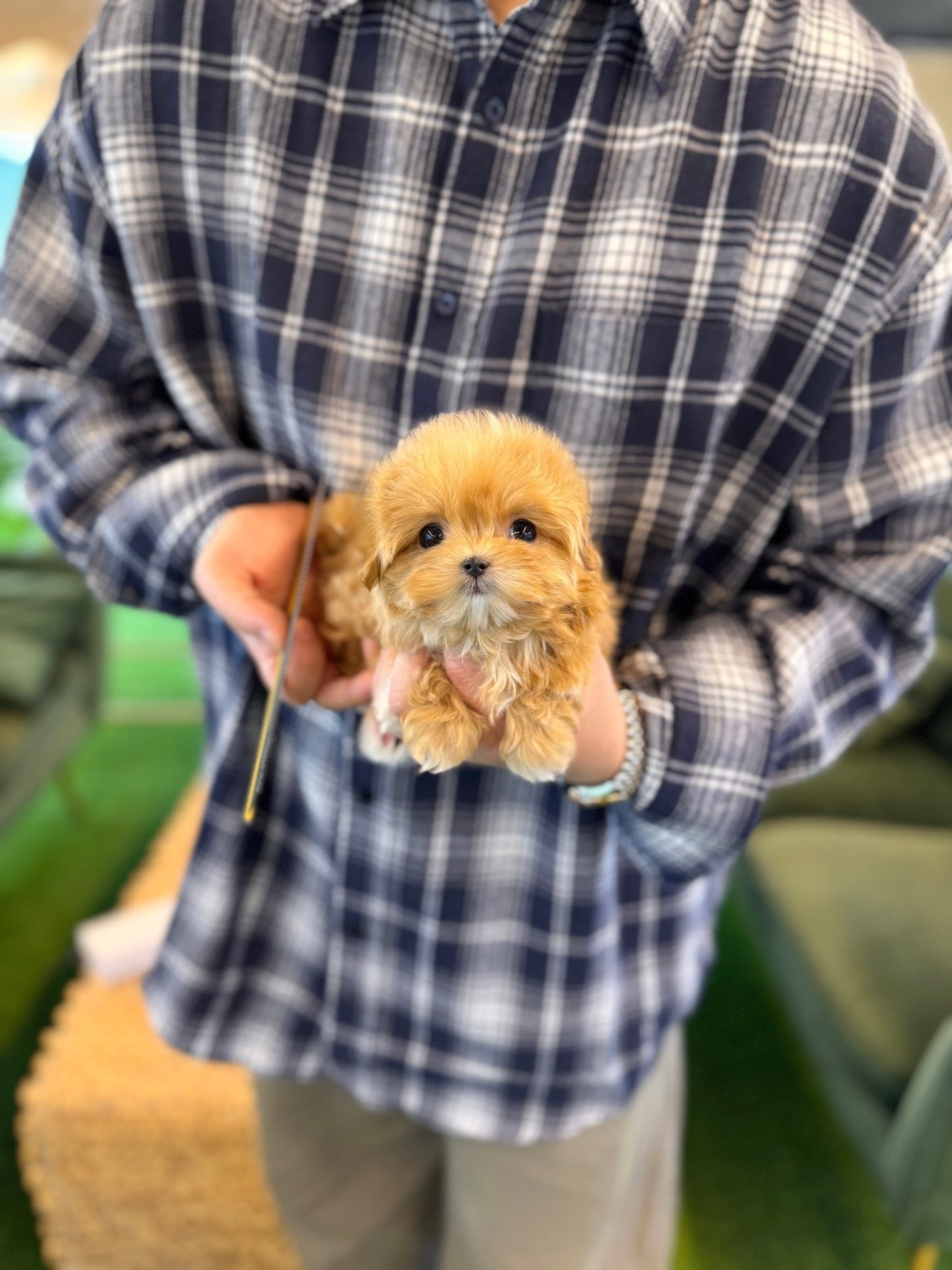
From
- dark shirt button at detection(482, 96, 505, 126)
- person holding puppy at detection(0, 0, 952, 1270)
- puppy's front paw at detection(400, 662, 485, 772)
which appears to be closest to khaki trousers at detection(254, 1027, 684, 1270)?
person holding puppy at detection(0, 0, 952, 1270)

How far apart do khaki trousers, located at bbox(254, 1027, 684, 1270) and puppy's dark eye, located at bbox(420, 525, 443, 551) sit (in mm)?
679

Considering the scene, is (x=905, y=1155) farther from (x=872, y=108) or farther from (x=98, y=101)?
(x=98, y=101)

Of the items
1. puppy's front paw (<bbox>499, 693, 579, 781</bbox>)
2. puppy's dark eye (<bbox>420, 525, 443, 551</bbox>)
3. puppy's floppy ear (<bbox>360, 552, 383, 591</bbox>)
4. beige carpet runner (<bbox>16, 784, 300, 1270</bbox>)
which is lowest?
beige carpet runner (<bbox>16, 784, 300, 1270</bbox>)

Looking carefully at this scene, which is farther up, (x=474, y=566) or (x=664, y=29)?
(x=664, y=29)

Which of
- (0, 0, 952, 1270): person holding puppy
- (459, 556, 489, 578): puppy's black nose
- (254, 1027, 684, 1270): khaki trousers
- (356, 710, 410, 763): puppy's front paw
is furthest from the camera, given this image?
(254, 1027, 684, 1270): khaki trousers

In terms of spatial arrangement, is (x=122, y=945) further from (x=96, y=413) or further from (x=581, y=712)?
(x=581, y=712)

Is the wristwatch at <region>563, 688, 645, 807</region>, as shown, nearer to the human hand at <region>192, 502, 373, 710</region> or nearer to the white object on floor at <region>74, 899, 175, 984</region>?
the human hand at <region>192, 502, 373, 710</region>

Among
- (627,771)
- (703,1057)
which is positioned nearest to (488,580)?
(627,771)

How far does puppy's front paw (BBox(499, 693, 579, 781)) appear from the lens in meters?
0.48

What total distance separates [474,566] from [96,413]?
0.52 m

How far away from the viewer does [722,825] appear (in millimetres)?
674

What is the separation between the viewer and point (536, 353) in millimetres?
658

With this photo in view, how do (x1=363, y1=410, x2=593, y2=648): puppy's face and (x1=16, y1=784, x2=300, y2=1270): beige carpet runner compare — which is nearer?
(x1=363, y1=410, x2=593, y2=648): puppy's face

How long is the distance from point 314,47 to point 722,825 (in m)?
0.63
